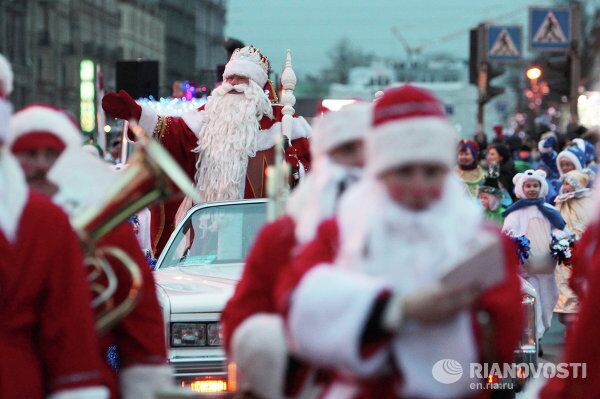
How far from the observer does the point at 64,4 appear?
84.9m

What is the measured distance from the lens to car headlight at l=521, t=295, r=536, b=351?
33.2 ft

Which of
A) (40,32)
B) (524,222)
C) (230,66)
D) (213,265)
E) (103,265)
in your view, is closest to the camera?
(103,265)

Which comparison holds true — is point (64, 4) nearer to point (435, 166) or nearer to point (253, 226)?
point (253, 226)

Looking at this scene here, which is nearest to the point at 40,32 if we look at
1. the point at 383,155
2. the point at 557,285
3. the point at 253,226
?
the point at 557,285

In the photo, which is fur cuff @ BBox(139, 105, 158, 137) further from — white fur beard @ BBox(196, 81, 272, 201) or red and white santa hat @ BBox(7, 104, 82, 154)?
red and white santa hat @ BBox(7, 104, 82, 154)

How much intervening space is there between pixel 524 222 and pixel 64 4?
71.9 m

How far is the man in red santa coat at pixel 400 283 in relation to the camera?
4.11 m

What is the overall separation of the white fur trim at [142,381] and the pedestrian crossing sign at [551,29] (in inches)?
923

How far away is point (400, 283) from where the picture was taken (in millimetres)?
4172

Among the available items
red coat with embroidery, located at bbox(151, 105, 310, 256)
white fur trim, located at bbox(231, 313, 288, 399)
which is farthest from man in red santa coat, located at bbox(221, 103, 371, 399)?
red coat with embroidery, located at bbox(151, 105, 310, 256)

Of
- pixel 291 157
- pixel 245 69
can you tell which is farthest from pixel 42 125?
pixel 245 69

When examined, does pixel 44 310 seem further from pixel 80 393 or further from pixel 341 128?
pixel 341 128

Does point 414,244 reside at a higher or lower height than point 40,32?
lower

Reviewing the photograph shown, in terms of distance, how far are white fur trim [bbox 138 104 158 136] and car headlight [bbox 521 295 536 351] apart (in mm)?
3324
